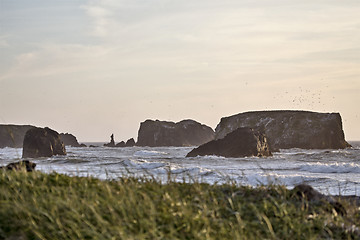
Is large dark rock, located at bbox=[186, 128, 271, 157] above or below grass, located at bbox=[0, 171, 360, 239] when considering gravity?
above

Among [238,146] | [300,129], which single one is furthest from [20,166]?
[300,129]

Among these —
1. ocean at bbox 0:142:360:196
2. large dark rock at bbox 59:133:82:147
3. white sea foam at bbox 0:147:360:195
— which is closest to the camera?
ocean at bbox 0:142:360:196

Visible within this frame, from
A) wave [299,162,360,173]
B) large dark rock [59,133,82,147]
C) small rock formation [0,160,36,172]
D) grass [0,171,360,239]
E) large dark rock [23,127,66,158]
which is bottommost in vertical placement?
wave [299,162,360,173]

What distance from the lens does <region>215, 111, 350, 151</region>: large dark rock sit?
105 metres

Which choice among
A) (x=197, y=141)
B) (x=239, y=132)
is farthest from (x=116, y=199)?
(x=197, y=141)

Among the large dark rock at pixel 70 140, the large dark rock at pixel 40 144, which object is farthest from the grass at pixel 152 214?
the large dark rock at pixel 70 140

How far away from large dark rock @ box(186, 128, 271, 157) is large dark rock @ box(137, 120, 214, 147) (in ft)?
302

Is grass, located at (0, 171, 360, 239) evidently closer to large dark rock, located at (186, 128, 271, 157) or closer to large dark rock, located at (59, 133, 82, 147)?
large dark rock, located at (186, 128, 271, 157)

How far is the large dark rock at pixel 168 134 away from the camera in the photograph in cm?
15338

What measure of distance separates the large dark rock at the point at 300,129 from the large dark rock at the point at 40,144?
5478 centimetres

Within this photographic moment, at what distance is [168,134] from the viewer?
507 feet

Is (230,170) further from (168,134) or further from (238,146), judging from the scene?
(168,134)

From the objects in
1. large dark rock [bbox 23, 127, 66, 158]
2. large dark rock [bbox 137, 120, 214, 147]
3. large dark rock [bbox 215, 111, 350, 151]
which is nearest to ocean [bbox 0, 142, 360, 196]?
large dark rock [bbox 23, 127, 66, 158]

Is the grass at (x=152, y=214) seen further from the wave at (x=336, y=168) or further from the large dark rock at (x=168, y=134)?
the large dark rock at (x=168, y=134)
